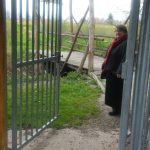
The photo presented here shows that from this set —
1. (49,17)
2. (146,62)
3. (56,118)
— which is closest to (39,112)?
(56,118)

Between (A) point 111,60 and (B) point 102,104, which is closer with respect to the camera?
(A) point 111,60

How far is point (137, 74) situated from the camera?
336 centimetres

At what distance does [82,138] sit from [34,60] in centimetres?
146

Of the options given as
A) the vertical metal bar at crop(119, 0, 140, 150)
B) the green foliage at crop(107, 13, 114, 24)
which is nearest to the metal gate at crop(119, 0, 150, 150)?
the vertical metal bar at crop(119, 0, 140, 150)

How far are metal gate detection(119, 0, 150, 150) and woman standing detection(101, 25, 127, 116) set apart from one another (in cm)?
212

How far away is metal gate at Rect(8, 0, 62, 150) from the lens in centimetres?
401

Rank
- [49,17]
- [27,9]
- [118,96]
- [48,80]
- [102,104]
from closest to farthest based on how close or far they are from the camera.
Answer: [27,9] → [49,17] → [48,80] → [118,96] → [102,104]

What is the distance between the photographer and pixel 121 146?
361 cm

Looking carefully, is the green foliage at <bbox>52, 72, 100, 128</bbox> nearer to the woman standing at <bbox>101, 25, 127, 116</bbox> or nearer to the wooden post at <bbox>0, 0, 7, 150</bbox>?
the woman standing at <bbox>101, 25, 127, 116</bbox>

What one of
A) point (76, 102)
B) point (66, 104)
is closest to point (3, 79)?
point (66, 104)

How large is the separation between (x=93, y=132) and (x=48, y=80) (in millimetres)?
1110

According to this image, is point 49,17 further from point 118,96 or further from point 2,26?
point 118,96

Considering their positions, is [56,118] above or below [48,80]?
below

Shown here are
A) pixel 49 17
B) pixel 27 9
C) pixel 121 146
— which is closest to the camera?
pixel 121 146
